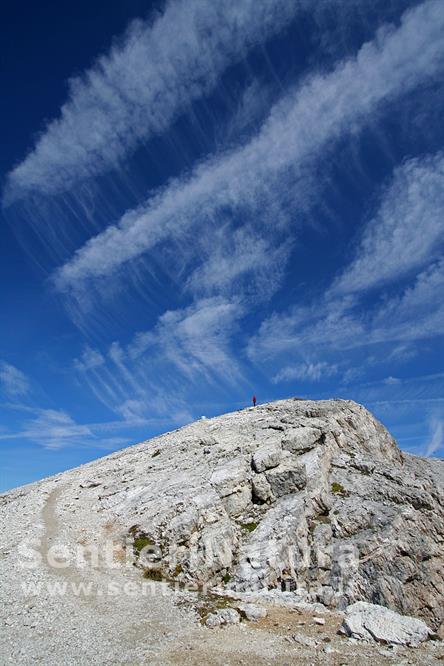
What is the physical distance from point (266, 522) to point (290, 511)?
2.26 m

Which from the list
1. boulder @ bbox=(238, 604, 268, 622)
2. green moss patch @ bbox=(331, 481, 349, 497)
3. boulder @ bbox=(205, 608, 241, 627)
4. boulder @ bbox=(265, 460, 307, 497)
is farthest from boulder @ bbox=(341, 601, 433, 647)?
green moss patch @ bbox=(331, 481, 349, 497)

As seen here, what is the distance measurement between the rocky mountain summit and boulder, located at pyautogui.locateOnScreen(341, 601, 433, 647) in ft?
0.63

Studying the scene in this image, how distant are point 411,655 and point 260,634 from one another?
25.9ft

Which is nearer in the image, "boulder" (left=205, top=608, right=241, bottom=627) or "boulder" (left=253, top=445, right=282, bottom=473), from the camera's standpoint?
"boulder" (left=205, top=608, right=241, bottom=627)

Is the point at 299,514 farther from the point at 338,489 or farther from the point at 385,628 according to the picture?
the point at 385,628

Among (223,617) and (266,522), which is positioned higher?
(266,522)

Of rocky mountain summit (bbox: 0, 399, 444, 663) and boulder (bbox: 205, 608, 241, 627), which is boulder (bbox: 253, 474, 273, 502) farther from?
boulder (bbox: 205, 608, 241, 627)

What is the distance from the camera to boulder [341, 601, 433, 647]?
2306 cm

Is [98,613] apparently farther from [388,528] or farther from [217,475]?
[388,528]

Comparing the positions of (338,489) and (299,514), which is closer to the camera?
(299,514)

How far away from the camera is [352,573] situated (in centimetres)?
3080

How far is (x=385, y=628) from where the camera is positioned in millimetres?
23641

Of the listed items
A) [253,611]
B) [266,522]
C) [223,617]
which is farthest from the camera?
[266,522]

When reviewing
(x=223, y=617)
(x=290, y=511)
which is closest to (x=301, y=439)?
(x=290, y=511)
